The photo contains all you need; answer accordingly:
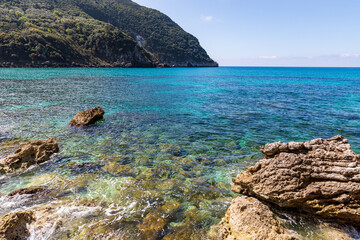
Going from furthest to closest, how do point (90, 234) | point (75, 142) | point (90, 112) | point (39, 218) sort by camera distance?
point (90, 112), point (75, 142), point (39, 218), point (90, 234)

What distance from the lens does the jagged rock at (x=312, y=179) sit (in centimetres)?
696

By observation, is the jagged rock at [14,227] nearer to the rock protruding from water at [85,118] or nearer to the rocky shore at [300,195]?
the rocky shore at [300,195]

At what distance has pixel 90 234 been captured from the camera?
642cm

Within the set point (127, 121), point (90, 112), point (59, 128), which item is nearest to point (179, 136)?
point (127, 121)

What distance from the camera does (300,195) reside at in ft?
23.8

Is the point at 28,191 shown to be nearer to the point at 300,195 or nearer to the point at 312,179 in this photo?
the point at 300,195

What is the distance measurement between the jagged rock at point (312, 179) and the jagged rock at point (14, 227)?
8.47m

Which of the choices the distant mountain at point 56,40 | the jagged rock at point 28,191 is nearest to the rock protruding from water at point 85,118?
the jagged rock at point 28,191

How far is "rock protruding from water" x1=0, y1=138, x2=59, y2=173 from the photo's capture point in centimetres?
1053

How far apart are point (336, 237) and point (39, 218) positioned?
10581 millimetres

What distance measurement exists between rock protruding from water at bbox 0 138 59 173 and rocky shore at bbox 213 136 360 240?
1112 centimetres

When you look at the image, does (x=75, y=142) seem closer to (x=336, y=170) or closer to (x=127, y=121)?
(x=127, y=121)

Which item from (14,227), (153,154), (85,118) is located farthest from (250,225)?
(85,118)

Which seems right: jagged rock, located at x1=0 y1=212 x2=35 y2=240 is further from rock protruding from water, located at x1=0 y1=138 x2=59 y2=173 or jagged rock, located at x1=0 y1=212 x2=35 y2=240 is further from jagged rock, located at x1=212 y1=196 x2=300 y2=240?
jagged rock, located at x1=212 y1=196 x2=300 y2=240
